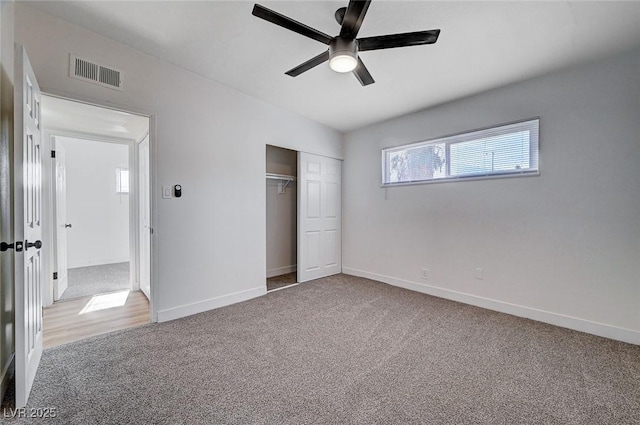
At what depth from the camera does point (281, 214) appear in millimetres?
4977

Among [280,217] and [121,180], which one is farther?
[121,180]

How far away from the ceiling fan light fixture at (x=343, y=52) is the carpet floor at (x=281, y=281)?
3.13m

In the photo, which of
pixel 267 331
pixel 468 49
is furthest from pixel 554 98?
pixel 267 331

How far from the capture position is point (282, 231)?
16.4 feet

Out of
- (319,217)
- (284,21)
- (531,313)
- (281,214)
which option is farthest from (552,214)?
(281,214)

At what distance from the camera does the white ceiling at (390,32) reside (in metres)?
2.01

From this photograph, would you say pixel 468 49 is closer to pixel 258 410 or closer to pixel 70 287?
pixel 258 410

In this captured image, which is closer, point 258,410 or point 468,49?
point 258,410

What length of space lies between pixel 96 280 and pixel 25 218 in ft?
11.6

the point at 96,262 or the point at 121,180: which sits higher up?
the point at 121,180

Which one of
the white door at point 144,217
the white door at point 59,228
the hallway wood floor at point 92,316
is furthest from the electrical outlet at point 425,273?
the white door at point 59,228

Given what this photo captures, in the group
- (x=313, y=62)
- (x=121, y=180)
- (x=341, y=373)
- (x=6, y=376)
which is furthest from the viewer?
(x=121, y=180)

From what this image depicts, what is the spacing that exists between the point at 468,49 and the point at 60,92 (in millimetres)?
3574

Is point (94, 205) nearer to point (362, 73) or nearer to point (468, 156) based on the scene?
point (362, 73)
